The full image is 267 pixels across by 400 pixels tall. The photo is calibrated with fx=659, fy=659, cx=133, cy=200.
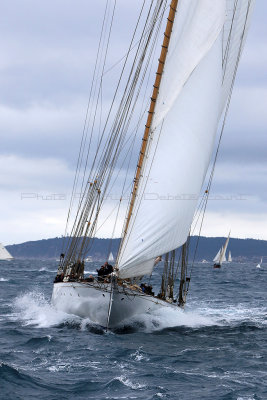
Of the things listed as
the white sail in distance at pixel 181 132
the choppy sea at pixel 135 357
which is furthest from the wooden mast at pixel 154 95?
the choppy sea at pixel 135 357

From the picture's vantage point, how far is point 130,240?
93.4 feet

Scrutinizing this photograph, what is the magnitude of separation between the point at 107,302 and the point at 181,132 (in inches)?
318

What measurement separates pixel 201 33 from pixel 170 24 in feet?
5.14

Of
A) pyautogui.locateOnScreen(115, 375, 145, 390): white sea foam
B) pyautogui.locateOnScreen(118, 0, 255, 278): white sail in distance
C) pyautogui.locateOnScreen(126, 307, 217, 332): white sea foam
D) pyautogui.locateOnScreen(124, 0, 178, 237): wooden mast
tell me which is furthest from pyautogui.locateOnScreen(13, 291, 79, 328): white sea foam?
pyautogui.locateOnScreen(115, 375, 145, 390): white sea foam

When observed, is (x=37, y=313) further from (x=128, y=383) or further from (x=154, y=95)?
(x=128, y=383)

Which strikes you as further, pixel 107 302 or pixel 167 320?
pixel 167 320

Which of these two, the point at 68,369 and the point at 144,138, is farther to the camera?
the point at 144,138

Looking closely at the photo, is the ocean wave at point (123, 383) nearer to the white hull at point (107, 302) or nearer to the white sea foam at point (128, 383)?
the white sea foam at point (128, 383)

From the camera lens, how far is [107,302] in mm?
28672

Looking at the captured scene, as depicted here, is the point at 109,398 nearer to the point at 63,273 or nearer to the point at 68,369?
the point at 68,369

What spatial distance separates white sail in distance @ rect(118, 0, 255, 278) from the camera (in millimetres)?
28094

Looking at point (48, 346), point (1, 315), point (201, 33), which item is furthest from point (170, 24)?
point (1, 315)

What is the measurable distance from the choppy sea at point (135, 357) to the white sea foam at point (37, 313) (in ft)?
0.20

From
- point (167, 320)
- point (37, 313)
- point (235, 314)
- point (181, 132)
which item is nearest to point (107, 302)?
point (167, 320)
